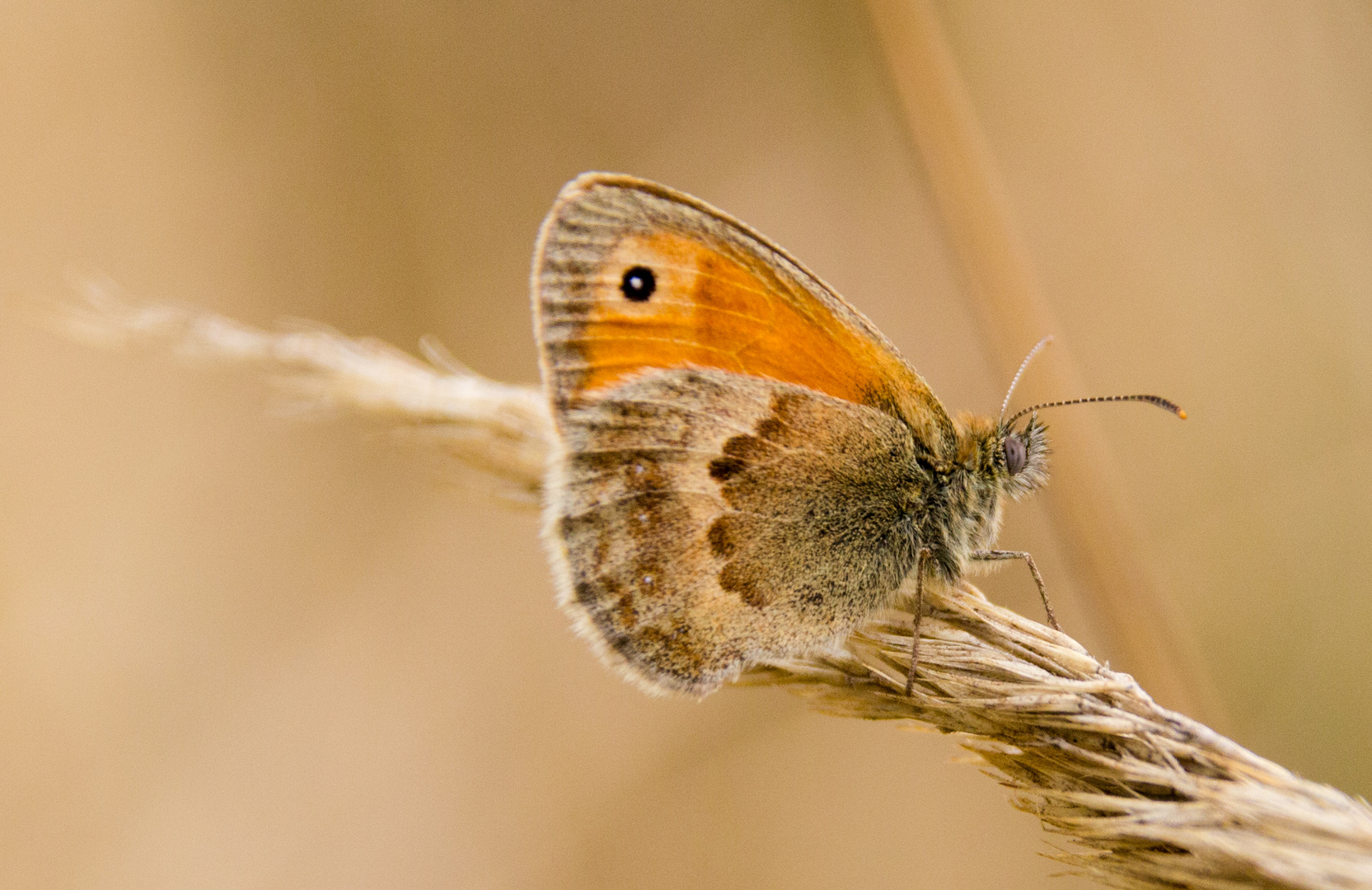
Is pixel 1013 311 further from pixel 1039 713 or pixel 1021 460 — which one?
pixel 1039 713

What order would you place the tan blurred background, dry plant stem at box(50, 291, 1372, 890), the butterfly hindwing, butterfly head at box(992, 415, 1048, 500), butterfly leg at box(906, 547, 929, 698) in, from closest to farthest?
dry plant stem at box(50, 291, 1372, 890) < butterfly leg at box(906, 547, 929, 698) < the butterfly hindwing < butterfly head at box(992, 415, 1048, 500) < the tan blurred background

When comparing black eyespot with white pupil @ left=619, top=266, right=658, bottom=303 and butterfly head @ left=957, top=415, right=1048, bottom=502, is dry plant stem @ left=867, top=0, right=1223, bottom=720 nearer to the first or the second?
A: butterfly head @ left=957, top=415, right=1048, bottom=502

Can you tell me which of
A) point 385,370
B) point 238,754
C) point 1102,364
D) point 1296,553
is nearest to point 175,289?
point 238,754

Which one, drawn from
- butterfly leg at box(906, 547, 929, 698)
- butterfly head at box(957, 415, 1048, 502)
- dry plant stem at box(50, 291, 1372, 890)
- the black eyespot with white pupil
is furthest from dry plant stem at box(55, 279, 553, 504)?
butterfly head at box(957, 415, 1048, 502)

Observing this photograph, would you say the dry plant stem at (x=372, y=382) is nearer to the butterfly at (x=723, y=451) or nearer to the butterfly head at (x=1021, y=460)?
the butterfly at (x=723, y=451)

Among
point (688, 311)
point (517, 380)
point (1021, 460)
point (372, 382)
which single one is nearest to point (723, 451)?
point (688, 311)

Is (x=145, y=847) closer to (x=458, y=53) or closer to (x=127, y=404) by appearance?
(x=127, y=404)

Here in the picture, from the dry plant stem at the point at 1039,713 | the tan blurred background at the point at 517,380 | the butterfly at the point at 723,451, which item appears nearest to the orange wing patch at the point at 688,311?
the butterfly at the point at 723,451
